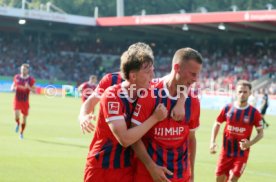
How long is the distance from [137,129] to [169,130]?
36 cm

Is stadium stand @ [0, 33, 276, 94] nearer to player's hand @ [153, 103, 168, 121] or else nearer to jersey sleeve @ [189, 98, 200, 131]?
jersey sleeve @ [189, 98, 200, 131]

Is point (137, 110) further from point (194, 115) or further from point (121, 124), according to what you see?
point (194, 115)

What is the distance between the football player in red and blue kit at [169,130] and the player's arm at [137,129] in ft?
0.35

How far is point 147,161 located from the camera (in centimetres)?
497

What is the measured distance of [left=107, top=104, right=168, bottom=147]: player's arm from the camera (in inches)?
191

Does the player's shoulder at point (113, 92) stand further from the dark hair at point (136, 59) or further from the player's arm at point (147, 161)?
the player's arm at point (147, 161)

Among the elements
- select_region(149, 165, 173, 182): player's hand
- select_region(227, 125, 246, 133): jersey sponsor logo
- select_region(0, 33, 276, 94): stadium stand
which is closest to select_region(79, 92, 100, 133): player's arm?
select_region(149, 165, 173, 182): player's hand

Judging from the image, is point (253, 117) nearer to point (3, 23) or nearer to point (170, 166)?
point (170, 166)

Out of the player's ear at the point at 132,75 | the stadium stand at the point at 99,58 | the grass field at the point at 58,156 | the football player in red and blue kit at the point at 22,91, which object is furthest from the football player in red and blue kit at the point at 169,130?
the stadium stand at the point at 99,58

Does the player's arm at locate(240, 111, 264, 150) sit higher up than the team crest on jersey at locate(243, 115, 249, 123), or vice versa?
the team crest on jersey at locate(243, 115, 249, 123)

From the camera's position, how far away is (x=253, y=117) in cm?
947

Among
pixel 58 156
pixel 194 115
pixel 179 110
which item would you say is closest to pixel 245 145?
pixel 194 115

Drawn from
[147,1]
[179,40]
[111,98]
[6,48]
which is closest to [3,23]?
[6,48]

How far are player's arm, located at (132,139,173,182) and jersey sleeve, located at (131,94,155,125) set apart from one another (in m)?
0.17
